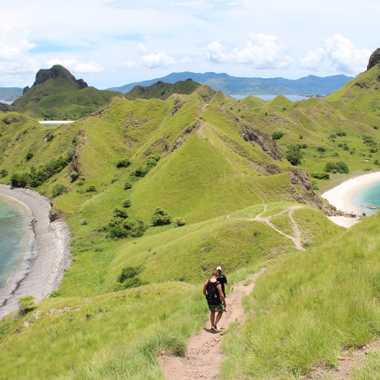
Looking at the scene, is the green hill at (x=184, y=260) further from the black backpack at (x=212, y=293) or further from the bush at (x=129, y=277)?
the black backpack at (x=212, y=293)

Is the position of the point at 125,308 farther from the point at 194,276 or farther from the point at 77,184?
the point at 77,184

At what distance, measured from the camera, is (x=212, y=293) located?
23.6m

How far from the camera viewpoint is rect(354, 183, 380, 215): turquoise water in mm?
149775

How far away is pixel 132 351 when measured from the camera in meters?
20.0

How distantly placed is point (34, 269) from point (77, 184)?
72.3 metres

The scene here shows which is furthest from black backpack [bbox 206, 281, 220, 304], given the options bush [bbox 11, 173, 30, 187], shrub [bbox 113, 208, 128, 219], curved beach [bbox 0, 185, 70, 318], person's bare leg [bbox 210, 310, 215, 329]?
bush [bbox 11, 173, 30, 187]

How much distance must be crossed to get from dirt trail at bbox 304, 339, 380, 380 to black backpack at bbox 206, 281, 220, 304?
9.65m

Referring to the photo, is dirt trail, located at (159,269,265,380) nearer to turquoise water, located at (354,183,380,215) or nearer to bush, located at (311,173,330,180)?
turquoise water, located at (354,183,380,215)

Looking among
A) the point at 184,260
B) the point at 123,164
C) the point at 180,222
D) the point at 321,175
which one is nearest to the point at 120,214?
the point at 180,222

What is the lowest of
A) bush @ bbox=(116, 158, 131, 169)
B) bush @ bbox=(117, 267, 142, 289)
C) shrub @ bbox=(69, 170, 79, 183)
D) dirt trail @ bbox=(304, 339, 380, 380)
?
bush @ bbox=(117, 267, 142, 289)

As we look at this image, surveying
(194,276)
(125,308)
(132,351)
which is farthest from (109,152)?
(132,351)

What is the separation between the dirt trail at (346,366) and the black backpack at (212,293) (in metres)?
9.65

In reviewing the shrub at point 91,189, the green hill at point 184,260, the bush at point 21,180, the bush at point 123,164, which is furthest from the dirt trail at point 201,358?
the bush at point 21,180

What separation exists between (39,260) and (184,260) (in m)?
48.9
